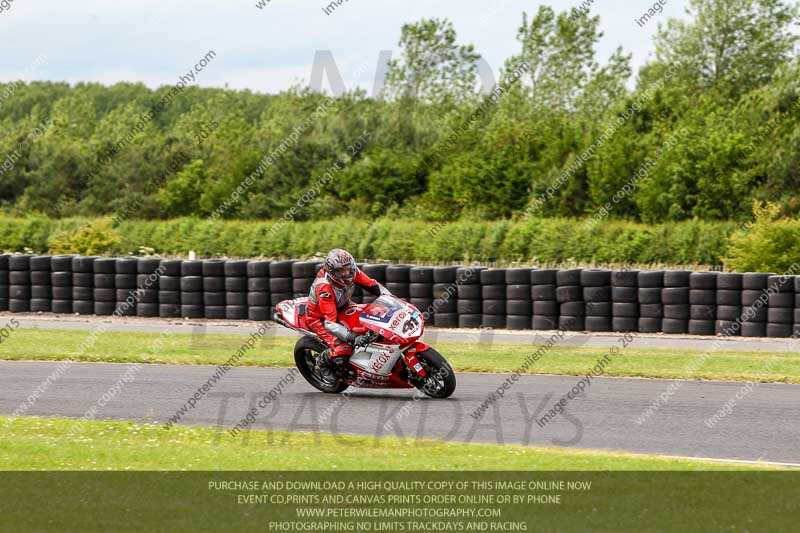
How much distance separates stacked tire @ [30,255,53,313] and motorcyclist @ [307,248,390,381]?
12056 mm

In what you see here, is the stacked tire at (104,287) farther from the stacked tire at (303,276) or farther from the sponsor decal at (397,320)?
the sponsor decal at (397,320)

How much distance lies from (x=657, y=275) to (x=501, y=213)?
88.8ft

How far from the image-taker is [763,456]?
8922 millimetres

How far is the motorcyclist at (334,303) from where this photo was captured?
11.8 metres

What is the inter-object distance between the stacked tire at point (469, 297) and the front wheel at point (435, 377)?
823 cm

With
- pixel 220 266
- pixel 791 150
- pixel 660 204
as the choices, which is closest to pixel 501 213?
pixel 660 204

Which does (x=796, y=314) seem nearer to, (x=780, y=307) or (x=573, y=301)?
(x=780, y=307)

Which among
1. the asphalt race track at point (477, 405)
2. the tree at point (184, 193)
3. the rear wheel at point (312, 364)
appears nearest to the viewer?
the asphalt race track at point (477, 405)

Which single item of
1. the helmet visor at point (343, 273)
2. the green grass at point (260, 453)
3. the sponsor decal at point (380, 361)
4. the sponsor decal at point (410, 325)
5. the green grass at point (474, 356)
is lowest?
the green grass at point (474, 356)

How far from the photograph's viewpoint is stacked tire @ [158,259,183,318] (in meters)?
21.9

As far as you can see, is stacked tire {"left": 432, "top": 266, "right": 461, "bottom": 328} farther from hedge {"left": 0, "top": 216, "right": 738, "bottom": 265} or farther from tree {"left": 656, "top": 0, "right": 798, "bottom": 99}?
tree {"left": 656, "top": 0, "right": 798, "bottom": 99}

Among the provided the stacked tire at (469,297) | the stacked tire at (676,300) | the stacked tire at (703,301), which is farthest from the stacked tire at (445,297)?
the stacked tire at (703,301)

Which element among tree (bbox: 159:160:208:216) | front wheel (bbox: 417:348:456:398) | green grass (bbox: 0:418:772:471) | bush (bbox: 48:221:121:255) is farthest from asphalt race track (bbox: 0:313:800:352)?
tree (bbox: 159:160:208:216)
